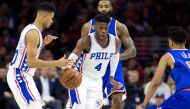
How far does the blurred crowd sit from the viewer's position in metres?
13.8

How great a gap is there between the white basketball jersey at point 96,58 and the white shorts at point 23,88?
4.23 feet

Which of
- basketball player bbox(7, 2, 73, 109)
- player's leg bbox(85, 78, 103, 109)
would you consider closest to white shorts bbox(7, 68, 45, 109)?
basketball player bbox(7, 2, 73, 109)

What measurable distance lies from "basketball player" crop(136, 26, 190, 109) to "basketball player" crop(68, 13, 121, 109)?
4.54ft

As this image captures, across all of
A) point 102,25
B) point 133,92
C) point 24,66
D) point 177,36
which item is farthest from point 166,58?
point 133,92

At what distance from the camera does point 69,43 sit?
1616 cm

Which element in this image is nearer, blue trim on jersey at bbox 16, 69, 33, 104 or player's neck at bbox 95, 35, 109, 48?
blue trim on jersey at bbox 16, 69, 33, 104

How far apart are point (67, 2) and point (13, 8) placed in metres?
1.61

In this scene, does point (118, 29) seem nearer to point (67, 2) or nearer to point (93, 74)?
point (93, 74)

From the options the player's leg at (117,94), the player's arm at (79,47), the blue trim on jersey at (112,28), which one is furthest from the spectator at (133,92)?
the player's arm at (79,47)

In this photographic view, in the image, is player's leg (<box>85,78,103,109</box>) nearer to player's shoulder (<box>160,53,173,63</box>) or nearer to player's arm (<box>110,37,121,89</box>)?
player's arm (<box>110,37,121,89</box>)

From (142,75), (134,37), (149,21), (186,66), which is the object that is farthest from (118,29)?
(149,21)

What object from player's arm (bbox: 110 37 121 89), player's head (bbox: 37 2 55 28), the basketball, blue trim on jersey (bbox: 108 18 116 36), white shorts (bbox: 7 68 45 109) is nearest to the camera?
white shorts (bbox: 7 68 45 109)

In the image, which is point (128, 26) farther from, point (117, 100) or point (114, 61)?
point (114, 61)

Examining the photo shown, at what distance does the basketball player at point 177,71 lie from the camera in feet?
26.3
